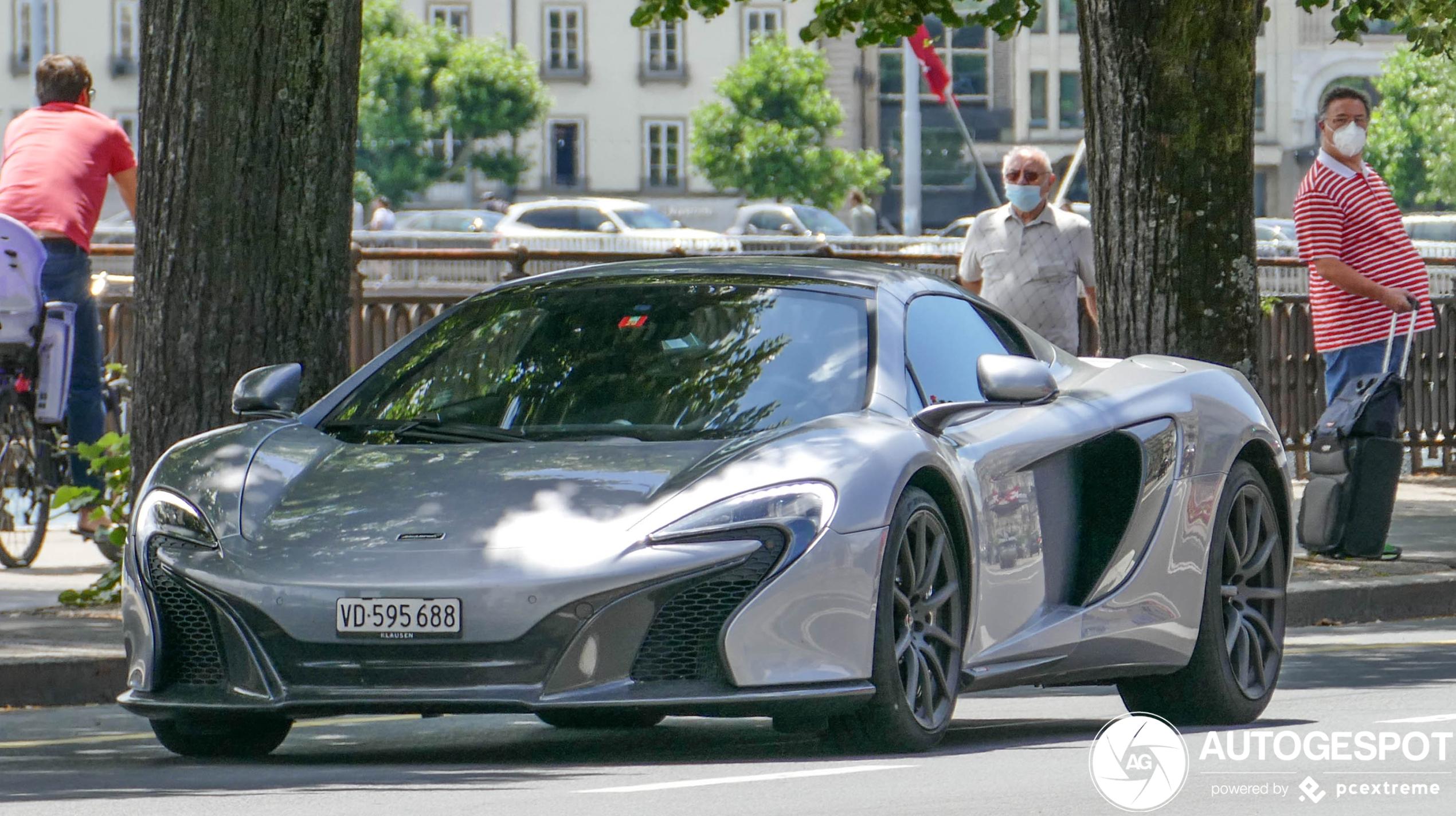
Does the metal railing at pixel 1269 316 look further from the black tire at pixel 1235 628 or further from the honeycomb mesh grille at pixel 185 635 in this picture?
the honeycomb mesh grille at pixel 185 635

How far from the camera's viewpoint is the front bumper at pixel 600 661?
594 centimetres

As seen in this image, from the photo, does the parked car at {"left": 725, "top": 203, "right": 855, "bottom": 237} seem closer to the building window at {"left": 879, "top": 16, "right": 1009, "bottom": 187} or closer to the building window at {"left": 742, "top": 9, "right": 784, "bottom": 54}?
the building window at {"left": 879, "top": 16, "right": 1009, "bottom": 187}

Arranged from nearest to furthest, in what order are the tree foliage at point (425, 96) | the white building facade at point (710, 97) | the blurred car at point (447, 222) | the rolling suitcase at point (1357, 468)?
the rolling suitcase at point (1357, 468)
the blurred car at point (447, 222)
the tree foliage at point (425, 96)
the white building facade at point (710, 97)

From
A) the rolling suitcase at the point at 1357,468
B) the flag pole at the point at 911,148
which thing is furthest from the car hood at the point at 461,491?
the flag pole at the point at 911,148

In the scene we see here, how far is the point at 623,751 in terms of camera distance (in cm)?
680

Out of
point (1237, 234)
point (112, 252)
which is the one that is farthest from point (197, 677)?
point (112, 252)

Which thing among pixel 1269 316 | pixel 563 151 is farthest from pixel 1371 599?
pixel 563 151

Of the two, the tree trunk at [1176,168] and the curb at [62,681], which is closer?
the curb at [62,681]

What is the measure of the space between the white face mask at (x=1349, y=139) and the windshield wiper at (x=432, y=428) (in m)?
6.31

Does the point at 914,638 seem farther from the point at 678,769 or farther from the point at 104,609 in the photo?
the point at 104,609

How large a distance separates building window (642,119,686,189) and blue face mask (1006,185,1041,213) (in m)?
64.4

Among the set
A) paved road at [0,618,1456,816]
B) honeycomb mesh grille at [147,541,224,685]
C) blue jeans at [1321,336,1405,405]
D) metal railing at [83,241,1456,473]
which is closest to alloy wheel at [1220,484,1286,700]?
paved road at [0,618,1456,816]

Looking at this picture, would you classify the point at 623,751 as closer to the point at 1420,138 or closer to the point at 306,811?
the point at 306,811

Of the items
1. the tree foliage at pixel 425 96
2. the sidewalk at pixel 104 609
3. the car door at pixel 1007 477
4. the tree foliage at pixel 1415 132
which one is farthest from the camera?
the tree foliage at pixel 1415 132
